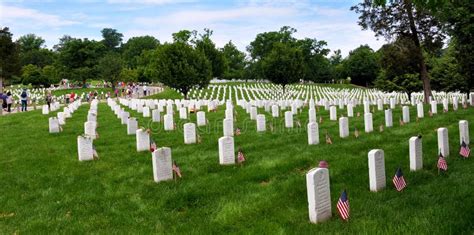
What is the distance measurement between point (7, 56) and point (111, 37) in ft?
471

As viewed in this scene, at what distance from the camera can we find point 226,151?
10.4 metres

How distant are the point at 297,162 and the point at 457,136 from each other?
6.10m

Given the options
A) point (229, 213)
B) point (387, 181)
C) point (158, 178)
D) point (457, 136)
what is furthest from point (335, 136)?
point (229, 213)

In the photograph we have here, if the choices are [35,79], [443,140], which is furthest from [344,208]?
[35,79]

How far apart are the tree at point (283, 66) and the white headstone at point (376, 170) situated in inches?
1528

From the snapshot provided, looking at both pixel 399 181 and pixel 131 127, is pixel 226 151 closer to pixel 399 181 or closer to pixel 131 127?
pixel 399 181

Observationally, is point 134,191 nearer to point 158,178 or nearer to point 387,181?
point 158,178

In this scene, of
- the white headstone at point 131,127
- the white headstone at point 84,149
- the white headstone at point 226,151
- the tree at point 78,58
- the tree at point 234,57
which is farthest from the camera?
the tree at point 234,57

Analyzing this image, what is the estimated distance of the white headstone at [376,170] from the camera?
7.67 meters

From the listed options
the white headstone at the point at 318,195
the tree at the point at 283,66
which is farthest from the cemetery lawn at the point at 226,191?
the tree at the point at 283,66

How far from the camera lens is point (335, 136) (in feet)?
46.6

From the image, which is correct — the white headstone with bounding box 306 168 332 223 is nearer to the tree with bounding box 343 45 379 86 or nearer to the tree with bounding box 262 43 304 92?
the tree with bounding box 262 43 304 92

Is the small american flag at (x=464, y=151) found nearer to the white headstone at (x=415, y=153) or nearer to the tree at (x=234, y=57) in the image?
the white headstone at (x=415, y=153)

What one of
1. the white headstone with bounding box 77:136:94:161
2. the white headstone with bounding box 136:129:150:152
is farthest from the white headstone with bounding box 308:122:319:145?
the white headstone with bounding box 77:136:94:161
